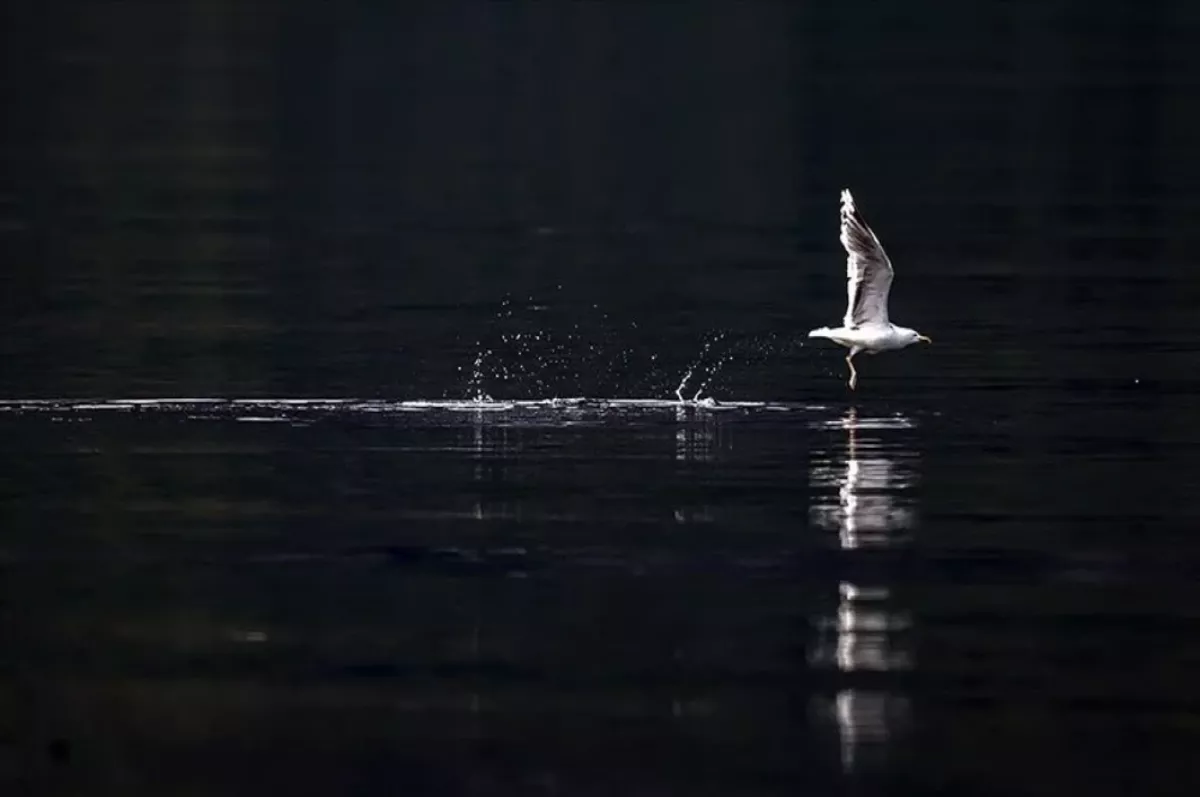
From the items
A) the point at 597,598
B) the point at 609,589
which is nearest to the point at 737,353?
the point at 609,589

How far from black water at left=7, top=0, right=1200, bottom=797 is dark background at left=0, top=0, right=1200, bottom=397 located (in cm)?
18

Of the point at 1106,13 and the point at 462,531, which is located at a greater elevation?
the point at 1106,13

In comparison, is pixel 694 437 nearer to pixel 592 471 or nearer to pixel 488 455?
pixel 488 455

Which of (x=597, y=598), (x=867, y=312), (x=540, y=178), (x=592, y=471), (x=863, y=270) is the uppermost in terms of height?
(x=540, y=178)

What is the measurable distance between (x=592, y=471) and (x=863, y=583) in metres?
4.49

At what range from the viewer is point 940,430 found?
26.2 meters

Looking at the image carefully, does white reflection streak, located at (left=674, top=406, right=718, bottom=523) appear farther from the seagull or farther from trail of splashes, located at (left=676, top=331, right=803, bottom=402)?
trail of splashes, located at (left=676, top=331, right=803, bottom=402)

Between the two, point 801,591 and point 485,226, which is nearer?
point 801,591

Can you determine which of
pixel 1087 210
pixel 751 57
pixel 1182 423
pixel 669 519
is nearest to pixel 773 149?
pixel 1087 210

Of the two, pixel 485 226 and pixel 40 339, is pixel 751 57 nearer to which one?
pixel 485 226

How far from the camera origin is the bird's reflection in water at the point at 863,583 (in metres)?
16.6

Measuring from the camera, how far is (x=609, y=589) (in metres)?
19.5

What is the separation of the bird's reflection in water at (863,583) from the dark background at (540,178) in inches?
169

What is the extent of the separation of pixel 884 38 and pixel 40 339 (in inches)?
2146
